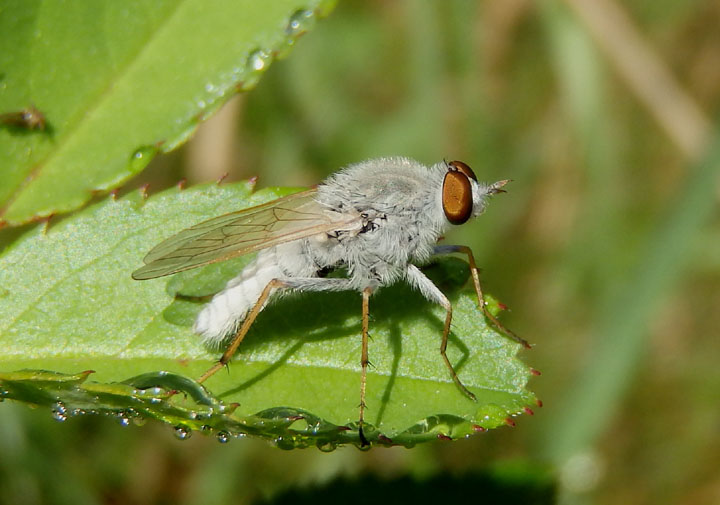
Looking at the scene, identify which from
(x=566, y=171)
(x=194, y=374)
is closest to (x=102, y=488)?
(x=194, y=374)

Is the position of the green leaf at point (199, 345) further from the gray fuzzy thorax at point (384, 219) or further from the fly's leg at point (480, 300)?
the gray fuzzy thorax at point (384, 219)

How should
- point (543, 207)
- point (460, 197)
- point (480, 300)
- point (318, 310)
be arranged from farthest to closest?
point (543, 207), point (460, 197), point (318, 310), point (480, 300)

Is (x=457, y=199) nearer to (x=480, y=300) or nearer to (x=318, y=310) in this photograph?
(x=480, y=300)

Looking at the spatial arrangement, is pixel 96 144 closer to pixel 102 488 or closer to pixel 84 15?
pixel 84 15

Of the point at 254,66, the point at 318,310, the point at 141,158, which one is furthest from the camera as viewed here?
the point at 318,310

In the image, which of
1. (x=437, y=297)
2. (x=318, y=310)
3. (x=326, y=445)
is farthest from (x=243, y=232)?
(x=326, y=445)

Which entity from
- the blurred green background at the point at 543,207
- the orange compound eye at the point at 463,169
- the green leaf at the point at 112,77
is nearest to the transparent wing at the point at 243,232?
the green leaf at the point at 112,77

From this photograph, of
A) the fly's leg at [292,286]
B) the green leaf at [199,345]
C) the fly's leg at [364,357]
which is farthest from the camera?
the fly's leg at [292,286]
